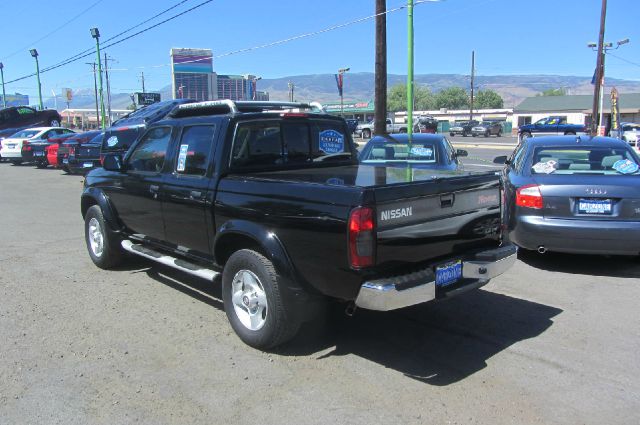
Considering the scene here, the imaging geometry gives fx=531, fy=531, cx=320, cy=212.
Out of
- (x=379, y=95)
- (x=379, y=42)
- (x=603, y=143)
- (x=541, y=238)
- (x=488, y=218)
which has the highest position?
(x=379, y=42)

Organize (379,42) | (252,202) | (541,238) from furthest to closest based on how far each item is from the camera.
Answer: (379,42), (541,238), (252,202)

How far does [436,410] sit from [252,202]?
1.99m

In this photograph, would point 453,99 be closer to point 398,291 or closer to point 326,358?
point 326,358

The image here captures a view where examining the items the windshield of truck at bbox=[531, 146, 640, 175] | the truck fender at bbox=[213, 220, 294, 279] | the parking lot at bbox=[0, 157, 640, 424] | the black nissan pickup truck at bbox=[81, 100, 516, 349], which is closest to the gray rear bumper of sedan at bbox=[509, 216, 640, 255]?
the parking lot at bbox=[0, 157, 640, 424]

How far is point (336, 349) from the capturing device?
14.0 feet

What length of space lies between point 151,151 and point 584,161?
533 centimetres

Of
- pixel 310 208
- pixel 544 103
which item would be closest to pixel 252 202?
pixel 310 208

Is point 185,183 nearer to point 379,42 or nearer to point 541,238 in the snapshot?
point 541,238

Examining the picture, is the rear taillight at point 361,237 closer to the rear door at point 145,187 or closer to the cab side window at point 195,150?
the cab side window at point 195,150

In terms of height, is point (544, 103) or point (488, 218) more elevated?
point (544, 103)

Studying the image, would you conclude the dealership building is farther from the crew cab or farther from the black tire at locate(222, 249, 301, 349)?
the black tire at locate(222, 249, 301, 349)

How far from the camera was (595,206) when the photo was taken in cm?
606

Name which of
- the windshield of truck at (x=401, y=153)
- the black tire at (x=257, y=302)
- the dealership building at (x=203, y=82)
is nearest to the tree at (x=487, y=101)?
the dealership building at (x=203, y=82)

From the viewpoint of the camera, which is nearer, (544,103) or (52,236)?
(52,236)
